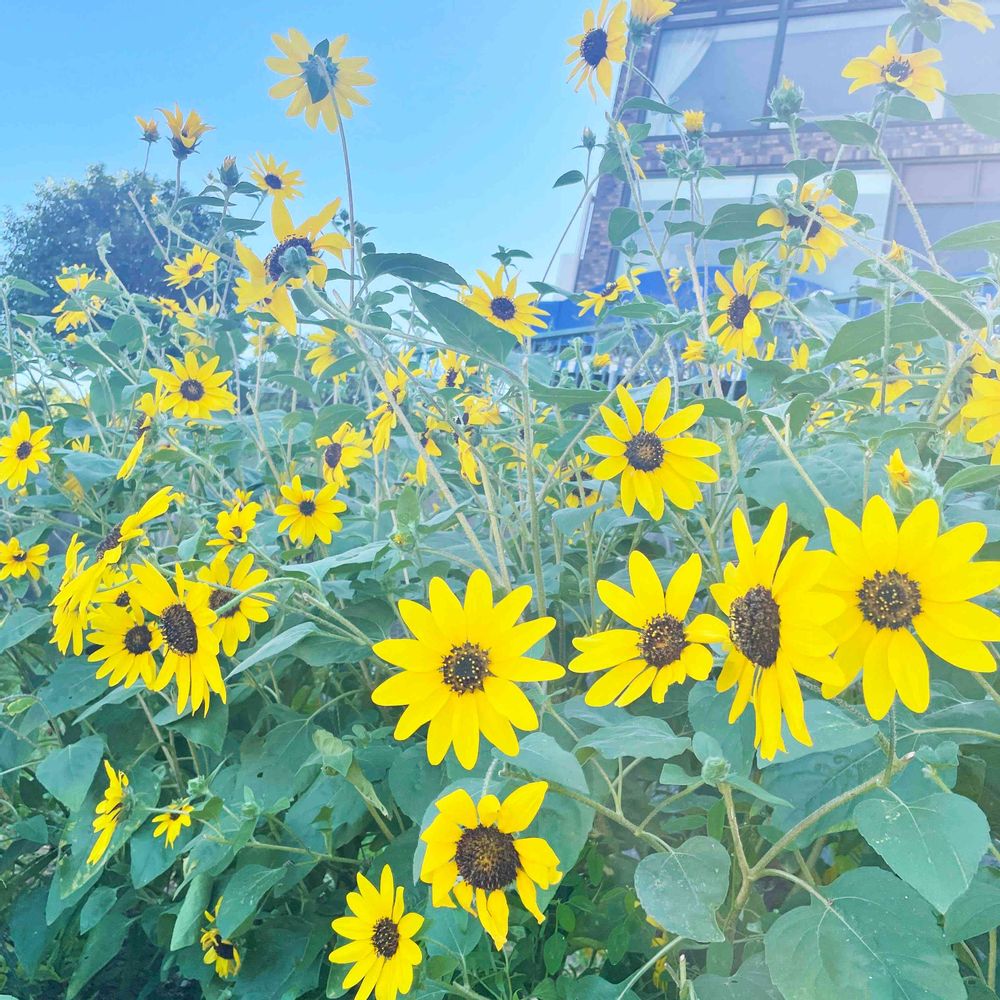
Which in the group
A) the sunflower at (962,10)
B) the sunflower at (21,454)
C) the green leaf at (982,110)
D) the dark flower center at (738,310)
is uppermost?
the sunflower at (962,10)

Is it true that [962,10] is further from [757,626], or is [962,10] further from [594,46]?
[757,626]

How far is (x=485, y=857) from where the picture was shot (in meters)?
0.70

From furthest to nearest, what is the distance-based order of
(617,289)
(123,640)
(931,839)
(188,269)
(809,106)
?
(809,106)
(188,269)
(617,289)
(123,640)
(931,839)

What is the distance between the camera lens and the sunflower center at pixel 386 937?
87 cm

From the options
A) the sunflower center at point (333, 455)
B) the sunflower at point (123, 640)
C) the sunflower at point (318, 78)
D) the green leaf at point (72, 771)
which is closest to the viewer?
the sunflower at point (123, 640)

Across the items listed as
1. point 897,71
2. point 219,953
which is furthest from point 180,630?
point 897,71

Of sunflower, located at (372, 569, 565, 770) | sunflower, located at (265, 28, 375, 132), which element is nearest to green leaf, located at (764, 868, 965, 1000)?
sunflower, located at (372, 569, 565, 770)

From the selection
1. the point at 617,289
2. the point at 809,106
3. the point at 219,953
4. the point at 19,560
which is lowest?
the point at 219,953

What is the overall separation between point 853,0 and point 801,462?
12065 mm

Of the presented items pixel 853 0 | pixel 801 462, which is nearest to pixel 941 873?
pixel 801 462

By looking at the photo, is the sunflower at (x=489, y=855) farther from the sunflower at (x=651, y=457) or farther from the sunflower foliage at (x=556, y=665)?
the sunflower at (x=651, y=457)

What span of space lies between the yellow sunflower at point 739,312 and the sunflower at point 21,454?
1174 mm

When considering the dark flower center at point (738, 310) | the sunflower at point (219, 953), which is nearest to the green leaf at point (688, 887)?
the sunflower at point (219, 953)

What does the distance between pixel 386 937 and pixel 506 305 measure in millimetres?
1014
